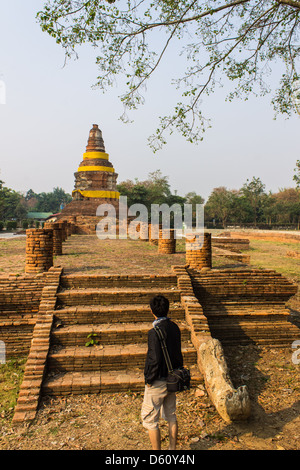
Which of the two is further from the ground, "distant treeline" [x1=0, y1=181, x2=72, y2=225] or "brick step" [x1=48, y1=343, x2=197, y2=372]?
"distant treeline" [x1=0, y1=181, x2=72, y2=225]

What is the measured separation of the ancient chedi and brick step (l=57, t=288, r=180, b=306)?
19026 mm

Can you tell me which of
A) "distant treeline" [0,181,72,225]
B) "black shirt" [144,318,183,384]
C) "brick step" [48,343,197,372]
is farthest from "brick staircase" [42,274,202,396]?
"distant treeline" [0,181,72,225]

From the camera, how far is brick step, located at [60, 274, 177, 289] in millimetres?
5570

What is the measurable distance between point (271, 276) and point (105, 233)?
1678 cm

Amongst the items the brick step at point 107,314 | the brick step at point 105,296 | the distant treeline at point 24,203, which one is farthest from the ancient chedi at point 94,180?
the brick step at point 107,314

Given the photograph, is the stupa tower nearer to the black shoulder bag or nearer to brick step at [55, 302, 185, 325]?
brick step at [55, 302, 185, 325]

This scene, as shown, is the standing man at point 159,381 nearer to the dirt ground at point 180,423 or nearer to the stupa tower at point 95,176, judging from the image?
the dirt ground at point 180,423

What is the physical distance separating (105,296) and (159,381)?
2.47 metres

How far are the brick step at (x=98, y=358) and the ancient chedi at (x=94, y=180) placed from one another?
20002 millimetres

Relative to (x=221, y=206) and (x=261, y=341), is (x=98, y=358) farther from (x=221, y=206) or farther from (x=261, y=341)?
(x=221, y=206)

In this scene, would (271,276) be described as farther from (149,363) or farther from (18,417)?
(18,417)

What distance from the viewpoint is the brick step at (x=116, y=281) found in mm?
5570

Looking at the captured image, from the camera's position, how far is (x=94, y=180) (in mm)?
25625

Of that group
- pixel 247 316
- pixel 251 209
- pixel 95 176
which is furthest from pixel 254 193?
pixel 247 316
